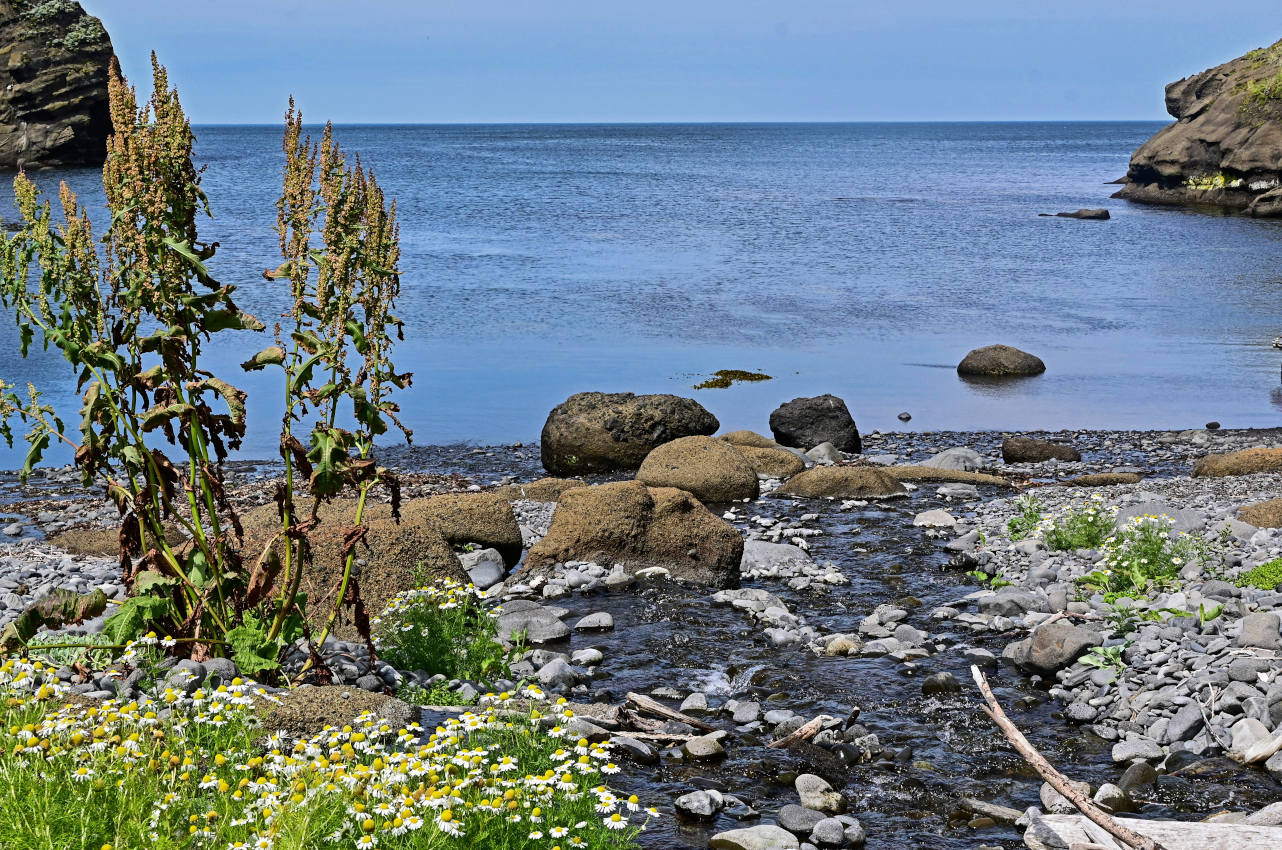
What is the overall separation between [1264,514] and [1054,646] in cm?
432

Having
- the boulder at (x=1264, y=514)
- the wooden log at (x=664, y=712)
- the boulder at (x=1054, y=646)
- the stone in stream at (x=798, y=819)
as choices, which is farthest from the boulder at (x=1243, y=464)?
the stone in stream at (x=798, y=819)

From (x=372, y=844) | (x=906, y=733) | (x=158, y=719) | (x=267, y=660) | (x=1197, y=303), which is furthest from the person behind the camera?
(x=1197, y=303)

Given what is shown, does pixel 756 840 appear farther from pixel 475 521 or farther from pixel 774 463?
pixel 774 463

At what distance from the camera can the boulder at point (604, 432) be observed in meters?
17.2

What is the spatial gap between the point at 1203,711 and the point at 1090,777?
1.02 meters

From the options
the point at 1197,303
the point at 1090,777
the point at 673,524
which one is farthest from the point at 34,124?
the point at 1090,777

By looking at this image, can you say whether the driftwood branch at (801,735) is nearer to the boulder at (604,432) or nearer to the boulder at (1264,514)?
the boulder at (1264,514)

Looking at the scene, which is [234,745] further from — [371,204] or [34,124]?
[34,124]

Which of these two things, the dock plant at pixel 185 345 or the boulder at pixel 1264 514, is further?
the boulder at pixel 1264 514

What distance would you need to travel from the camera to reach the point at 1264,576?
9.15 m

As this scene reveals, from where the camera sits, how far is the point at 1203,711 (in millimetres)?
7305

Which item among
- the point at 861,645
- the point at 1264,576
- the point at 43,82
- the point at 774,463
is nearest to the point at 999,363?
the point at 774,463

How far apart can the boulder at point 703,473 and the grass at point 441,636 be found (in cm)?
681

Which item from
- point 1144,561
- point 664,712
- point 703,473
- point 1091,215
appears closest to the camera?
point 664,712
